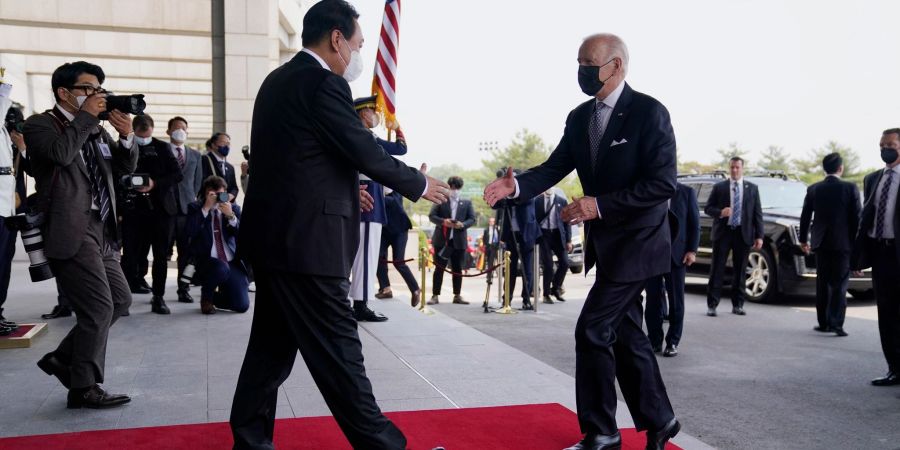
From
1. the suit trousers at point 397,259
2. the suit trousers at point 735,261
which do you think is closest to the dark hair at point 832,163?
the suit trousers at point 735,261

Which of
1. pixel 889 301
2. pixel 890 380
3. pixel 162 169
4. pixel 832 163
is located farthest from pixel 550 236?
pixel 890 380

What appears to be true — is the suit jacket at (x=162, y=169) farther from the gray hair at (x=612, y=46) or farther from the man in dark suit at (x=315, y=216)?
the gray hair at (x=612, y=46)

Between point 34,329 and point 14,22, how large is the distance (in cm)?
997

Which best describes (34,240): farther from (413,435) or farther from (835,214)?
(835,214)

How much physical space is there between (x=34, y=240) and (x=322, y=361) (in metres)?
2.27

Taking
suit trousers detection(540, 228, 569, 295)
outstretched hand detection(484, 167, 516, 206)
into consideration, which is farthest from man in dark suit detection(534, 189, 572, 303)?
outstretched hand detection(484, 167, 516, 206)

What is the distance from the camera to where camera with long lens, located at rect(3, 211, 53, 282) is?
4484 millimetres

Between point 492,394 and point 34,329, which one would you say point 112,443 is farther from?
point 34,329

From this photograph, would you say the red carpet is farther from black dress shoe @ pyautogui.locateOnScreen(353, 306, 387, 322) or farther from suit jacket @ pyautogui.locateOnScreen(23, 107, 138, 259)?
black dress shoe @ pyautogui.locateOnScreen(353, 306, 387, 322)

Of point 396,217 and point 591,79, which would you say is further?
point 396,217

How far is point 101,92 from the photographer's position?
4.57m

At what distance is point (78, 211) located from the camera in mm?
4570

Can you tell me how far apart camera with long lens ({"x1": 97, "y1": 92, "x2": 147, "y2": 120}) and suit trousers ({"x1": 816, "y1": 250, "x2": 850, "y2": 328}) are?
25.4 ft

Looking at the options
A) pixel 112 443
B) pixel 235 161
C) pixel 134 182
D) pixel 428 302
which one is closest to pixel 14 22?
pixel 235 161
